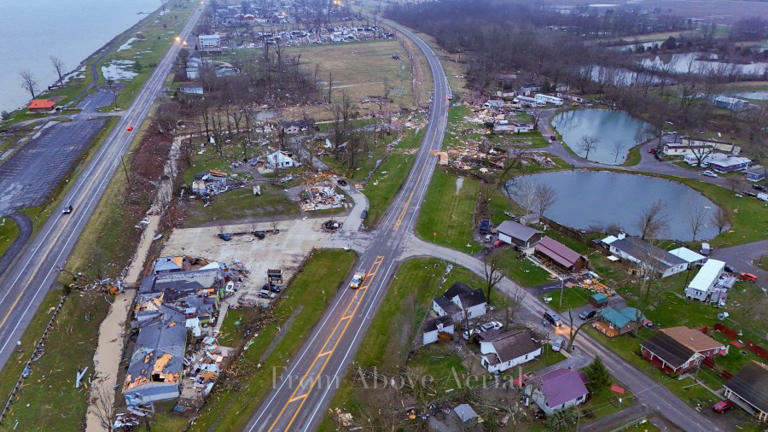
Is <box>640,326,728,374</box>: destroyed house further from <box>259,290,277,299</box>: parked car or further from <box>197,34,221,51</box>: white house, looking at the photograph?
<box>197,34,221,51</box>: white house

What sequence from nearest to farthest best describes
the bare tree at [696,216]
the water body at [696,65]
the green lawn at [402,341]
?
the green lawn at [402,341] < the bare tree at [696,216] < the water body at [696,65]

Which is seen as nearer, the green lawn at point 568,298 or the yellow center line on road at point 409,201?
the green lawn at point 568,298

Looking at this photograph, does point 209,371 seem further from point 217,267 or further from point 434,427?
point 434,427

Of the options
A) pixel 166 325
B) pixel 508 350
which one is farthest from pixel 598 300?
pixel 166 325

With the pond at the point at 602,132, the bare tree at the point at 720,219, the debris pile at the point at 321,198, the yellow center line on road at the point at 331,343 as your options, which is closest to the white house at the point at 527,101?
the pond at the point at 602,132

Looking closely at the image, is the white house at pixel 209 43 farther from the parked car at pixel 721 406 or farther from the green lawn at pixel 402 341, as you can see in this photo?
A: the parked car at pixel 721 406

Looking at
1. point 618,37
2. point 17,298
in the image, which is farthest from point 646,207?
point 618,37
